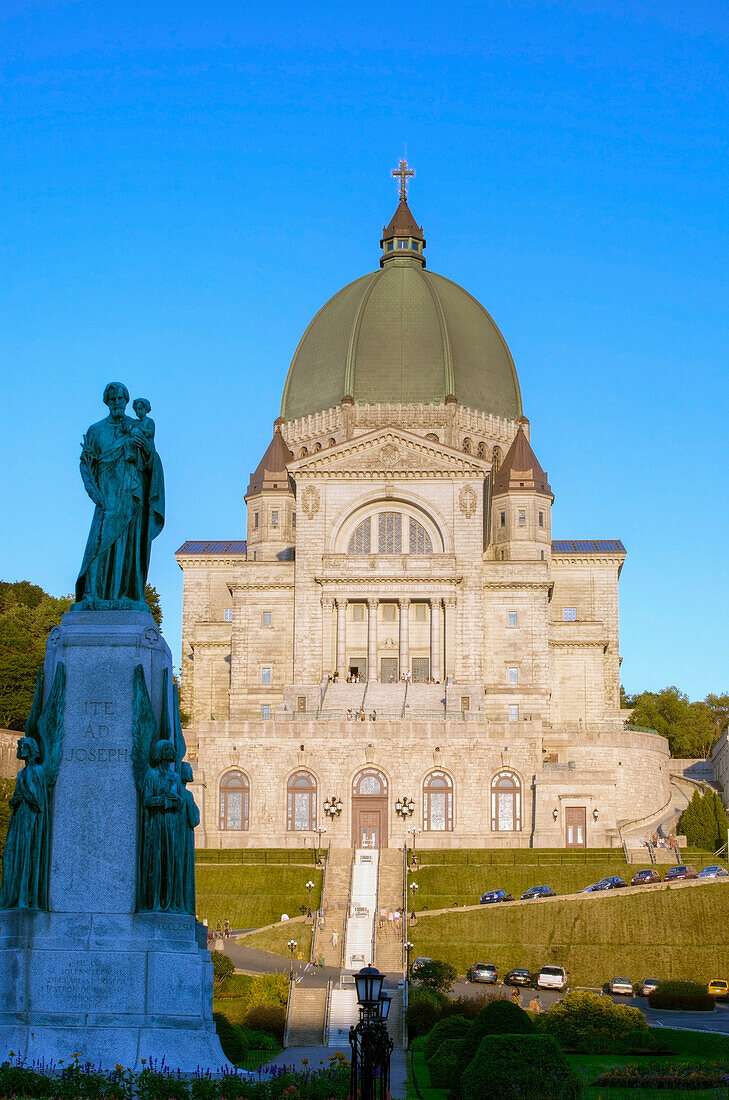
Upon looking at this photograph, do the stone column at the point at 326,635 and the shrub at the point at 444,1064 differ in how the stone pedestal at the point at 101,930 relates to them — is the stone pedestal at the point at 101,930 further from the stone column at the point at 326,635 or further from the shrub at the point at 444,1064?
the stone column at the point at 326,635

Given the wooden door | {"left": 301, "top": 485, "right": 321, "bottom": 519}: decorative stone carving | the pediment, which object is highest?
the pediment

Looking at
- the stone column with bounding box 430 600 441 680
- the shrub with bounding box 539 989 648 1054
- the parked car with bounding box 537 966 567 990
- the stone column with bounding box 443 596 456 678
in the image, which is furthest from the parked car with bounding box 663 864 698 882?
the stone column with bounding box 430 600 441 680

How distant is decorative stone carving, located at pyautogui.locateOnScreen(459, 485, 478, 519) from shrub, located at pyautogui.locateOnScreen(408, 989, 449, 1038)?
150 ft

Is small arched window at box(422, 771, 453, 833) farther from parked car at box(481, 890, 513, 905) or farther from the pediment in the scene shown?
the pediment

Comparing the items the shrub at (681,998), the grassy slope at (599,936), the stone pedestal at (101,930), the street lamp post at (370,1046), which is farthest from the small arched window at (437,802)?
the street lamp post at (370,1046)

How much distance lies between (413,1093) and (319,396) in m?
77.4

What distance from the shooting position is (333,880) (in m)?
61.5

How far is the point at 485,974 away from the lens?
49.0 metres

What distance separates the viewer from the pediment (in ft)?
283

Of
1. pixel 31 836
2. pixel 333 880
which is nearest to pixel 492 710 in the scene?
pixel 333 880

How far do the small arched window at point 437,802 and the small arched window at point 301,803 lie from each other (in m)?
5.20

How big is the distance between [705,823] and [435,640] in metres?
19.8

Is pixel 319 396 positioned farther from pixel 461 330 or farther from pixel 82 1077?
pixel 82 1077

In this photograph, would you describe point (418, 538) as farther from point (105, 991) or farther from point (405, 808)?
point (105, 991)
